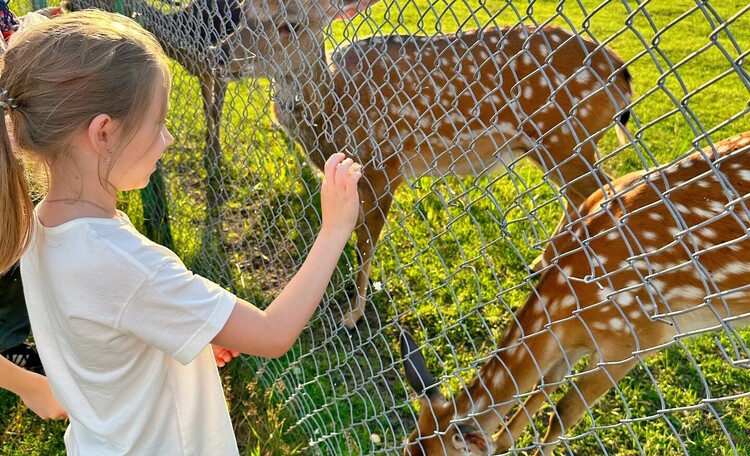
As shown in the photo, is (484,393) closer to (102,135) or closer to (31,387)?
(31,387)

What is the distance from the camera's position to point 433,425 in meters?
2.61

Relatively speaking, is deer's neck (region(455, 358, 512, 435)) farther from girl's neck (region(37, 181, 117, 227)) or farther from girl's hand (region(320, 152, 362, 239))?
girl's neck (region(37, 181, 117, 227))

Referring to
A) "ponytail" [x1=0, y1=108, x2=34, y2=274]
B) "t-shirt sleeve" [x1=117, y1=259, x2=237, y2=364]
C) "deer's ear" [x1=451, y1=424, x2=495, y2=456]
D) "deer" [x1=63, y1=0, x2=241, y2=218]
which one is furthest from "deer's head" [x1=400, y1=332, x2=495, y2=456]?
"deer" [x1=63, y1=0, x2=241, y2=218]

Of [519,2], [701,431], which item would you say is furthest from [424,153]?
[519,2]

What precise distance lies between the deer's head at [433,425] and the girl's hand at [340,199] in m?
0.73

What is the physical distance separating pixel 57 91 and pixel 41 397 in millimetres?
1121

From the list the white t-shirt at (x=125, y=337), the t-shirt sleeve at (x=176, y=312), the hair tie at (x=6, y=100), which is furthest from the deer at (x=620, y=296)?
the hair tie at (x=6, y=100)

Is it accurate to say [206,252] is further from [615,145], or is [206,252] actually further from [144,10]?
[615,145]

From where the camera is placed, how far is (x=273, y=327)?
1540mm

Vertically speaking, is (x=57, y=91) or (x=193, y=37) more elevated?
(x=57, y=91)

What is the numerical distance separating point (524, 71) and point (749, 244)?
1.90m

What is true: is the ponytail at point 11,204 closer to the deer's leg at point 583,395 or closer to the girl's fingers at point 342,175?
the girl's fingers at point 342,175

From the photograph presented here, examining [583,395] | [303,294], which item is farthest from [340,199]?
[583,395]

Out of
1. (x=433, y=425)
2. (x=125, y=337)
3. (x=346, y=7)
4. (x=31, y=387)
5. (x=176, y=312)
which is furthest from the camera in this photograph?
(x=346, y=7)
